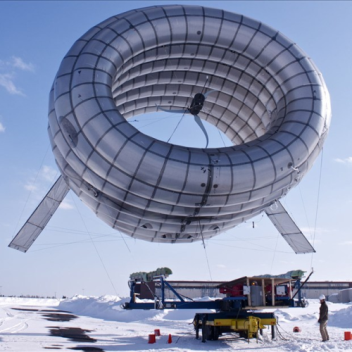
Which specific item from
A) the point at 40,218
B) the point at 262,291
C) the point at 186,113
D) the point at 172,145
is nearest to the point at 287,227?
the point at 262,291

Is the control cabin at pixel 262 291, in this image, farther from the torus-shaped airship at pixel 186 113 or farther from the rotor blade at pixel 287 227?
the rotor blade at pixel 287 227

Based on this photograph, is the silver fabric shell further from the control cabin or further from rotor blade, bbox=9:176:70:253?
rotor blade, bbox=9:176:70:253

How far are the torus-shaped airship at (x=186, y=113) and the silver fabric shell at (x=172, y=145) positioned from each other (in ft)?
0.16

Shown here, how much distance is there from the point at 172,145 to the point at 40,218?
35.5 feet

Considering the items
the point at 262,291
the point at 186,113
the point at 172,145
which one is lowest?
the point at 262,291

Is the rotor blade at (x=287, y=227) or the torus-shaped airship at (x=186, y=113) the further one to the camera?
the rotor blade at (x=287, y=227)

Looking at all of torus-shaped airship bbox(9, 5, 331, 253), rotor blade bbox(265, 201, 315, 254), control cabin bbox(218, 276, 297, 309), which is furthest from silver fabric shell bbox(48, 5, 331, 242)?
rotor blade bbox(265, 201, 315, 254)

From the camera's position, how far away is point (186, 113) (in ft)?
65.8

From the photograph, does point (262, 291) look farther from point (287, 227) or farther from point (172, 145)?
point (172, 145)

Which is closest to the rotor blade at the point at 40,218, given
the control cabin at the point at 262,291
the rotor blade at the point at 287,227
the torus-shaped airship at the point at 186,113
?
the torus-shaped airship at the point at 186,113

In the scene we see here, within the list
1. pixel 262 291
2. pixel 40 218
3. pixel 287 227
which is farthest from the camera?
pixel 287 227

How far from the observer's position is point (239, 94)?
73.1ft

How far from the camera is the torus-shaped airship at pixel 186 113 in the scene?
46.9 ft

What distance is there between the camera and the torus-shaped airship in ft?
46.9
